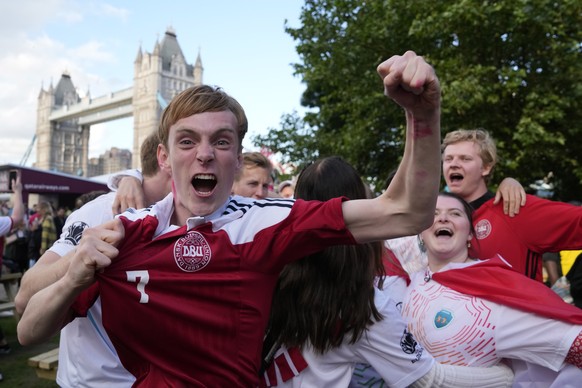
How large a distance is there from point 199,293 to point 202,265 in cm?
9

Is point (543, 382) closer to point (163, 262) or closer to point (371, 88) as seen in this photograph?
point (163, 262)

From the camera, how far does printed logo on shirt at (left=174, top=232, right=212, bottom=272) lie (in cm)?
158

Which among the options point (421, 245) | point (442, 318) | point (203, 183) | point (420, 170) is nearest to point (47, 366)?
point (421, 245)

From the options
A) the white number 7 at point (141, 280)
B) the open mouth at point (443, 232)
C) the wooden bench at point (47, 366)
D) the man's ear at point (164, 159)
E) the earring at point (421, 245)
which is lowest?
the wooden bench at point (47, 366)

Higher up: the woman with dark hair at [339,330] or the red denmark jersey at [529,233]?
the red denmark jersey at [529,233]

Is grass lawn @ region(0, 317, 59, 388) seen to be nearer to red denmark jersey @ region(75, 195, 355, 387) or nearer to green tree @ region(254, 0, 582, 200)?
red denmark jersey @ region(75, 195, 355, 387)

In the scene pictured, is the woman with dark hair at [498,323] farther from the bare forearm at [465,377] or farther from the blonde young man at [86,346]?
the blonde young man at [86,346]

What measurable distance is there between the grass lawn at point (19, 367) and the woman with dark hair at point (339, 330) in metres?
4.42

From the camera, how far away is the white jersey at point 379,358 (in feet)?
6.09

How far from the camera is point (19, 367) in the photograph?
590 centimetres

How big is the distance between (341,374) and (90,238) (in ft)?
3.57

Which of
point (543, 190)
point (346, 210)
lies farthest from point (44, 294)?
point (543, 190)

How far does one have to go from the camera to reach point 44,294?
1538 millimetres

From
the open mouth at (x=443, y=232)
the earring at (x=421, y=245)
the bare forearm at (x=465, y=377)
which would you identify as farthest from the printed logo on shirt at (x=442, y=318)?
the earring at (x=421, y=245)
